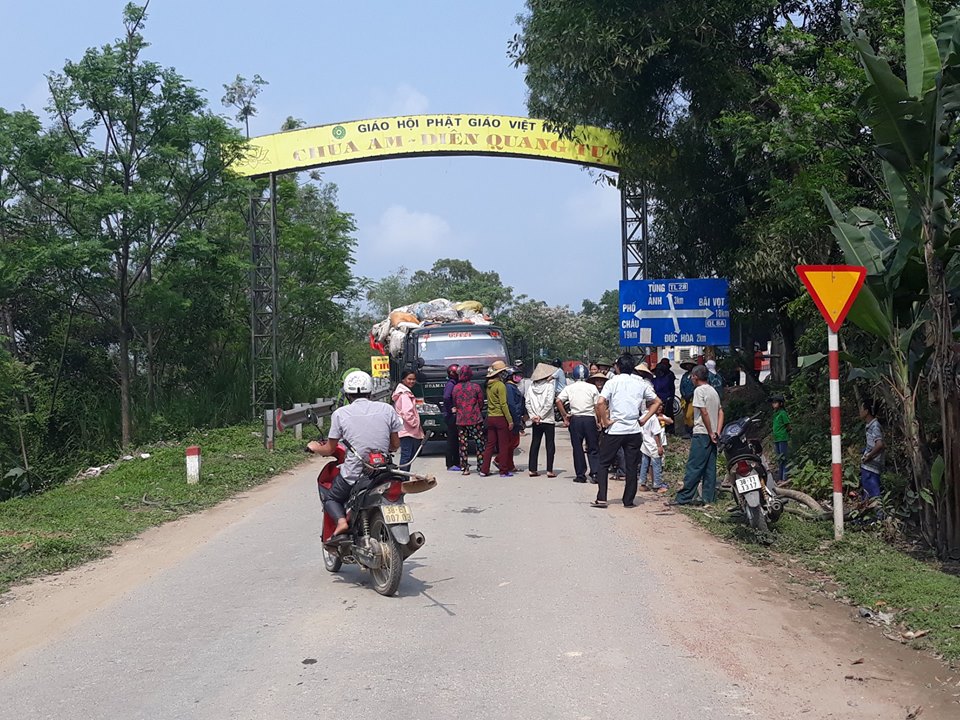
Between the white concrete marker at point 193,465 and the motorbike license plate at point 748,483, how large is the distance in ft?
26.4

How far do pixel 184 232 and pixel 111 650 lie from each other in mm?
15632

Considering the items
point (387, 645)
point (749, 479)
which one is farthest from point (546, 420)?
point (387, 645)

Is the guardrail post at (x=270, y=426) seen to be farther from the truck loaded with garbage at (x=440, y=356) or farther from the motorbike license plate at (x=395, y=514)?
the motorbike license plate at (x=395, y=514)

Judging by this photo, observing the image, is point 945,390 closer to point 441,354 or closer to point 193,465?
point 193,465

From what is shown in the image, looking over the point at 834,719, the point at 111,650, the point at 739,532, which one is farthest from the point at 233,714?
the point at 739,532

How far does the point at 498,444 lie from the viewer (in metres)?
15.5

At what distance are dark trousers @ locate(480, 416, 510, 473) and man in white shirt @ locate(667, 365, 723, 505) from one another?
11.5 feet

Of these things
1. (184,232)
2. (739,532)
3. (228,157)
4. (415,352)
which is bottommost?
(739,532)

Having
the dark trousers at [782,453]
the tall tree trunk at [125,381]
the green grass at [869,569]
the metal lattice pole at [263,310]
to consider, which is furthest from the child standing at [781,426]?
the tall tree trunk at [125,381]

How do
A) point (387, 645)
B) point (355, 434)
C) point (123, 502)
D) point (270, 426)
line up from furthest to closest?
point (270, 426) < point (123, 502) < point (355, 434) < point (387, 645)

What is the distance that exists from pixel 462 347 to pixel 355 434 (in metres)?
11.5

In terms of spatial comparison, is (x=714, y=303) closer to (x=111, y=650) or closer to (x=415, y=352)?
(x=415, y=352)

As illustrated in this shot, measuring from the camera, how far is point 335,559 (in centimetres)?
831

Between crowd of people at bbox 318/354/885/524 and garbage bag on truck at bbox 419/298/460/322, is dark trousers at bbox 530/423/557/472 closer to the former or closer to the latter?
crowd of people at bbox 318/354/885/524
